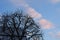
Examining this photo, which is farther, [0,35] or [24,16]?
[0,35]

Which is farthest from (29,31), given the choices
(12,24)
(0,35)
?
(0,35)

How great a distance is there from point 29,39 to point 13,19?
6604 mm

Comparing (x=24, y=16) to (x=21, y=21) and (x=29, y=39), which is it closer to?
(x=21, y=21)

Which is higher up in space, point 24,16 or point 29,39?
point 24,16

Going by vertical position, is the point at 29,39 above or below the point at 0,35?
below

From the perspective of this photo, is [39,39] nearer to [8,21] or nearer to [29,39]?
[29,39]

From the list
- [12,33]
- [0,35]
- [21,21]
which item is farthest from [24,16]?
[0,35]

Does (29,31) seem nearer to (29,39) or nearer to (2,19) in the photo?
(29,39)

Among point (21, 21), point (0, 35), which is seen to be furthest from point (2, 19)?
point (0, 35)

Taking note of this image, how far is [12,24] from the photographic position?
57656 mm

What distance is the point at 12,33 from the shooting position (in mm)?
58281

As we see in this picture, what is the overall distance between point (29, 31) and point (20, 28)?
2466mm

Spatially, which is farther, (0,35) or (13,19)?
(0,35)

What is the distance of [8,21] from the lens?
5688cm
